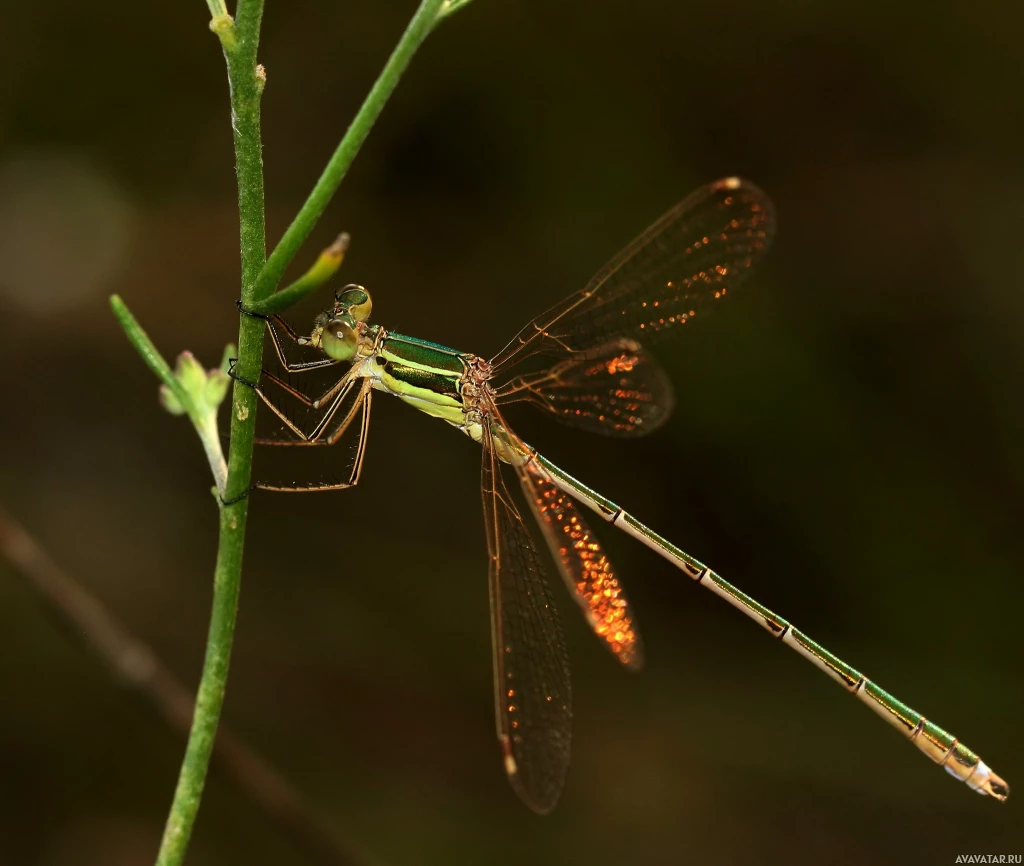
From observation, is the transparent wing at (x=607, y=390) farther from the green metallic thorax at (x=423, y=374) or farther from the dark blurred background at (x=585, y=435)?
the dark blurred background at (x=585, y=435)

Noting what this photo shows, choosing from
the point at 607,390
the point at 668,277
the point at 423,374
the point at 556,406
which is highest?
the point at 668,277

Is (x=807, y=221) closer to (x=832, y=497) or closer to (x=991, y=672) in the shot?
(x=832, y=497)

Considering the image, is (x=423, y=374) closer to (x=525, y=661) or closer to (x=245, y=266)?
(x=525, y=661)

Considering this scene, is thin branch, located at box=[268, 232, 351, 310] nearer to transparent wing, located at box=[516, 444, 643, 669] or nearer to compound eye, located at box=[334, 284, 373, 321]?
compound eye, located at box=[334, 284, 373, 321]

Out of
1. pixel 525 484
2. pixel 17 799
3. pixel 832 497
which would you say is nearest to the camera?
pixel 525 484

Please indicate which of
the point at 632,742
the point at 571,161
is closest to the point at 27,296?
the point at 571,161

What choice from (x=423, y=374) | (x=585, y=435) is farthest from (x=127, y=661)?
(x=585, y=435)
